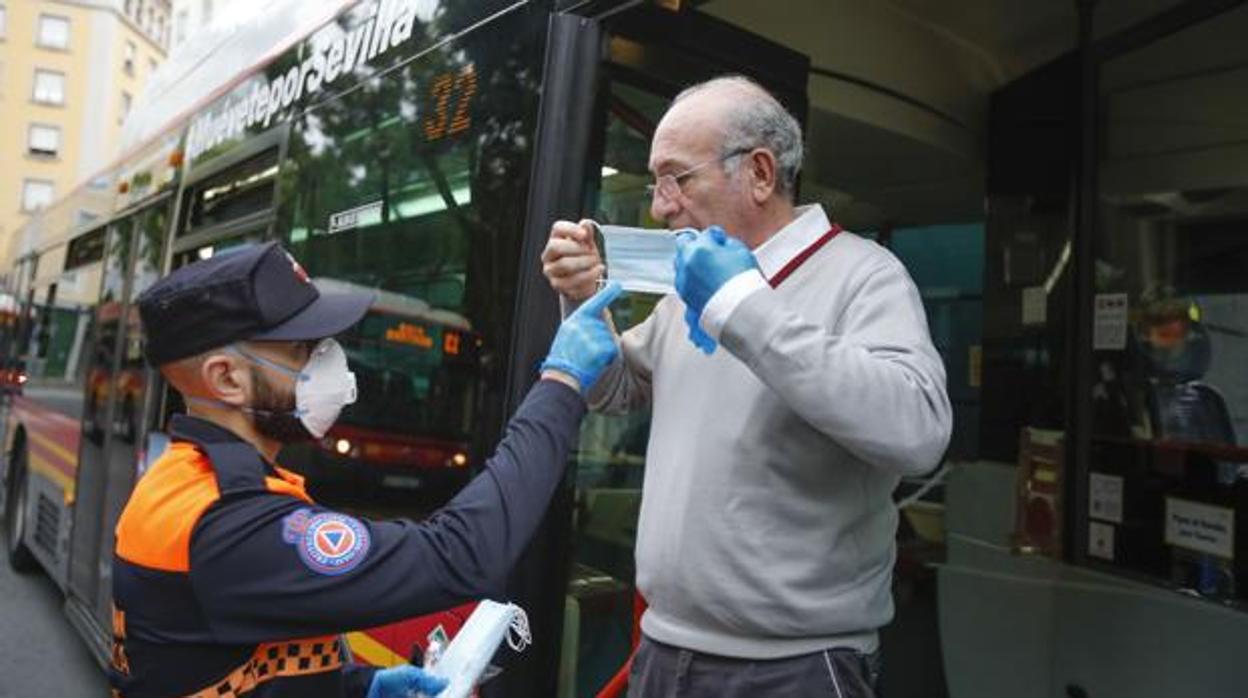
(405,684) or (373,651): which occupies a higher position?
(405,684)

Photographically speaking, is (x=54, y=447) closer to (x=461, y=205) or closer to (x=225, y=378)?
(x=461, y=205)

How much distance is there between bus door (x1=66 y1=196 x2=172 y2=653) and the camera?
4.84 meters

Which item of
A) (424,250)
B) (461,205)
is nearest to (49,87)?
(424,250)

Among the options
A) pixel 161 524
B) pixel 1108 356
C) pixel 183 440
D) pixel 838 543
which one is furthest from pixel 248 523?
pixel 1108 356

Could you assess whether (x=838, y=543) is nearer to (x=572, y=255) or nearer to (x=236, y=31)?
(x=572, y=255)

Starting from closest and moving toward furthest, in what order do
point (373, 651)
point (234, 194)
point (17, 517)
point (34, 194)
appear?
point (373, 651), point (234, 194), point (17, 517), point (34, 194)

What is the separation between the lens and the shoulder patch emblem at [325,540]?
1.34 metres

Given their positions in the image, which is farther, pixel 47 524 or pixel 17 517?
pixel 17 517

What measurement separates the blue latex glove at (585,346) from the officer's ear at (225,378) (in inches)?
18.5

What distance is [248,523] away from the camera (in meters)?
1.33

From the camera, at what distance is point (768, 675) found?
60.7 inches

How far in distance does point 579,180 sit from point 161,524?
112 cm

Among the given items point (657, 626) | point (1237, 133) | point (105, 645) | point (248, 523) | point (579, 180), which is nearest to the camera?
point (248, 523)

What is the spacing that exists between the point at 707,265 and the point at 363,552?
2.10 ft
